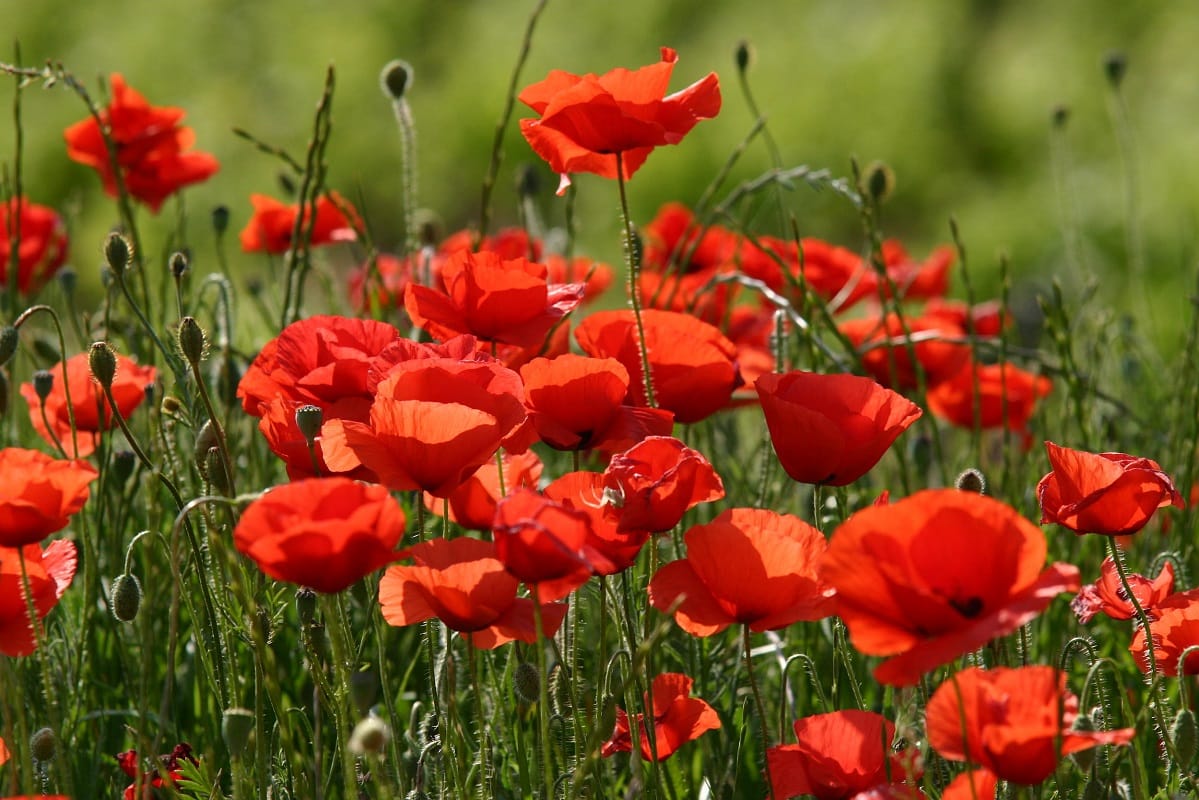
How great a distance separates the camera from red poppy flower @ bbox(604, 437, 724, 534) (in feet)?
2.81

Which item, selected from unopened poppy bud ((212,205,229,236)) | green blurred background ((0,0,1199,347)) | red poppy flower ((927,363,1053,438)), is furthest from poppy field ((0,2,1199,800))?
green blurred background ((0,0,1199,347))

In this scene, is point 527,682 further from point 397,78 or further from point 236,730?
point 397,78

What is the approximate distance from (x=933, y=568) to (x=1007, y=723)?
0.08m

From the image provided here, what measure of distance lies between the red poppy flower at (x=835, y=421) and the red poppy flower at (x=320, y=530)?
0.86 feet

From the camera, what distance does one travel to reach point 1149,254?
453 centimetres

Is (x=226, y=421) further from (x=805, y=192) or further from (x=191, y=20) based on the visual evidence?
(x=191, y=20)

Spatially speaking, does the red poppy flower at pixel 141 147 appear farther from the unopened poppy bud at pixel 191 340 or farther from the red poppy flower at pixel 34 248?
the unopened poppy bud at pixel 191 340

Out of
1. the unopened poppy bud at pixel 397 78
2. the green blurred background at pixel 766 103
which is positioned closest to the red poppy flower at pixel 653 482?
the unopened poppy bud at pixel 397 78

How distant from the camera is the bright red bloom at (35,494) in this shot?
2.90ft

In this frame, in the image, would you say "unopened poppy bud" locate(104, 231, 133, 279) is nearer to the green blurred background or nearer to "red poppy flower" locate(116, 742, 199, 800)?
"red poppy flower" locate(116, 742, 199, 800)

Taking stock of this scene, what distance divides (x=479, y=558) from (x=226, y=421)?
1.95 ft

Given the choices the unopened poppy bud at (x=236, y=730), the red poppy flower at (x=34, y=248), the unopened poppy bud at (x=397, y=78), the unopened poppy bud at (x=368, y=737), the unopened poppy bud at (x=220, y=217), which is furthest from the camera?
the red poppy flower at (x=34, y=248)

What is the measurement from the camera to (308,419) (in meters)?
0.92

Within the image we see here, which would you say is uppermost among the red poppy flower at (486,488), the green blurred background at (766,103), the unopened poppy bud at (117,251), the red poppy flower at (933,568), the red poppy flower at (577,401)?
the green blurred background at (766,103)
